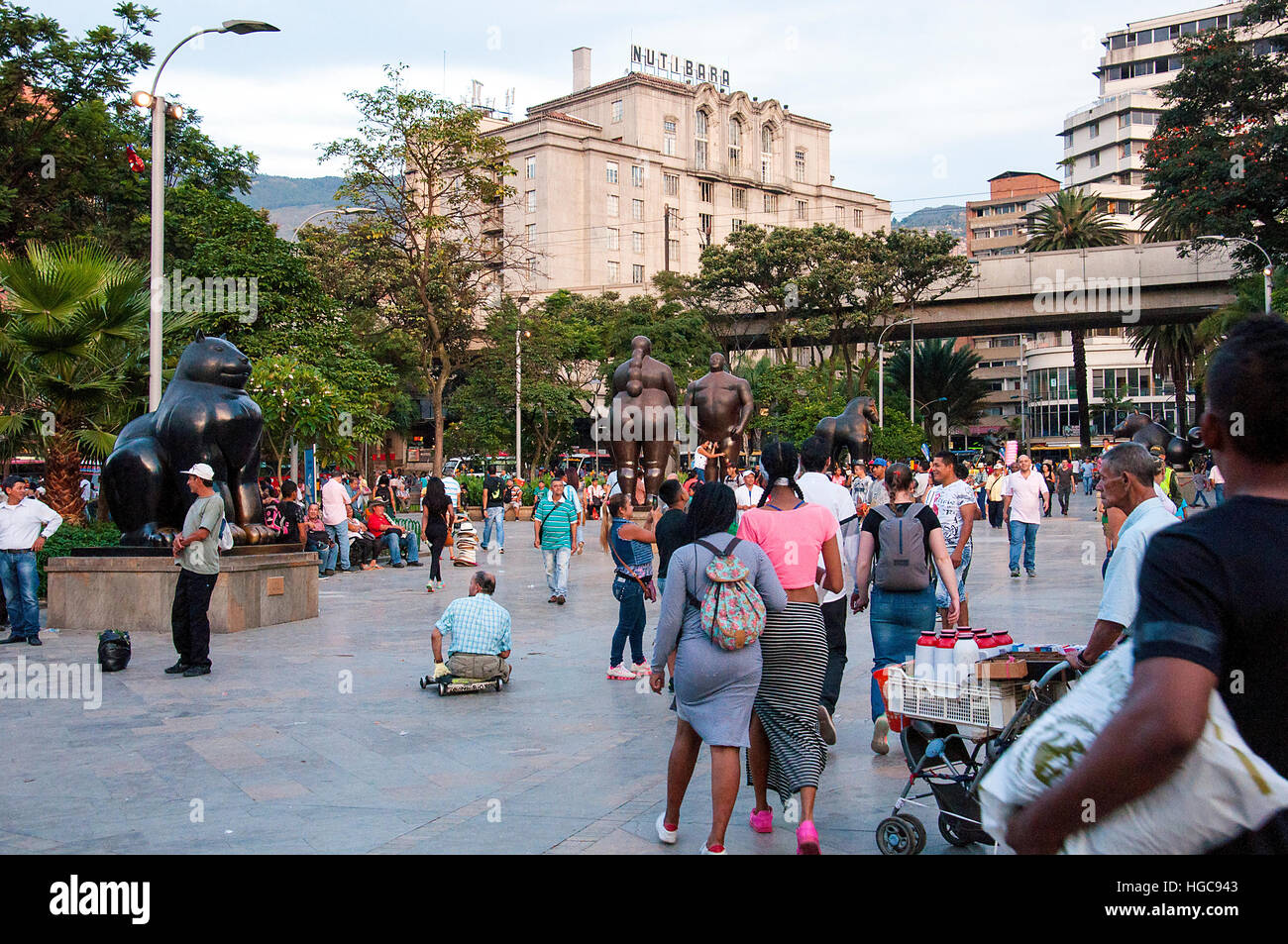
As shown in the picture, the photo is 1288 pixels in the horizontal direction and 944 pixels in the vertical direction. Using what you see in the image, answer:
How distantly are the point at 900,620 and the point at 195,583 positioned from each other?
592 cm

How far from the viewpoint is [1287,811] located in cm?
194

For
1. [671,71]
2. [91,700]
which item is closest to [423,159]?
[91,700]

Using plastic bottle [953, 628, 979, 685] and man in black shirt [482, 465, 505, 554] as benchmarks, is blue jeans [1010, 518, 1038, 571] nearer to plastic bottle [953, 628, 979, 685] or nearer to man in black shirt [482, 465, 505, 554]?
man in black shirt [482, 465, 505, 554]

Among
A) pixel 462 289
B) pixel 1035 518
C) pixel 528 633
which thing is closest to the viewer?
pixel 528 633

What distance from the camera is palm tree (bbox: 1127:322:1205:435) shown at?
49469 millimetres

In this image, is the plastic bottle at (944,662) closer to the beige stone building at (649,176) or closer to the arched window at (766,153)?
the beige stone building at (649,176)

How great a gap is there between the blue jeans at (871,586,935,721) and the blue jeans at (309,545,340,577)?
538 inches

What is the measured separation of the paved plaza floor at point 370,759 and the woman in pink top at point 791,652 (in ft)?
0.87

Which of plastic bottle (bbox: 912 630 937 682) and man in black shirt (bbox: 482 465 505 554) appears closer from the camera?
plastic bottle (bbox: 912 630 937 682)

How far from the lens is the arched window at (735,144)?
84250 mm

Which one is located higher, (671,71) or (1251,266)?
(671,71)

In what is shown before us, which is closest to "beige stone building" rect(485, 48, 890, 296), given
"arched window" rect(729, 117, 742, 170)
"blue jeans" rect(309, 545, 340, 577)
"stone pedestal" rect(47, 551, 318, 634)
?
"arched window" rect(729, 117, 742, 170)
